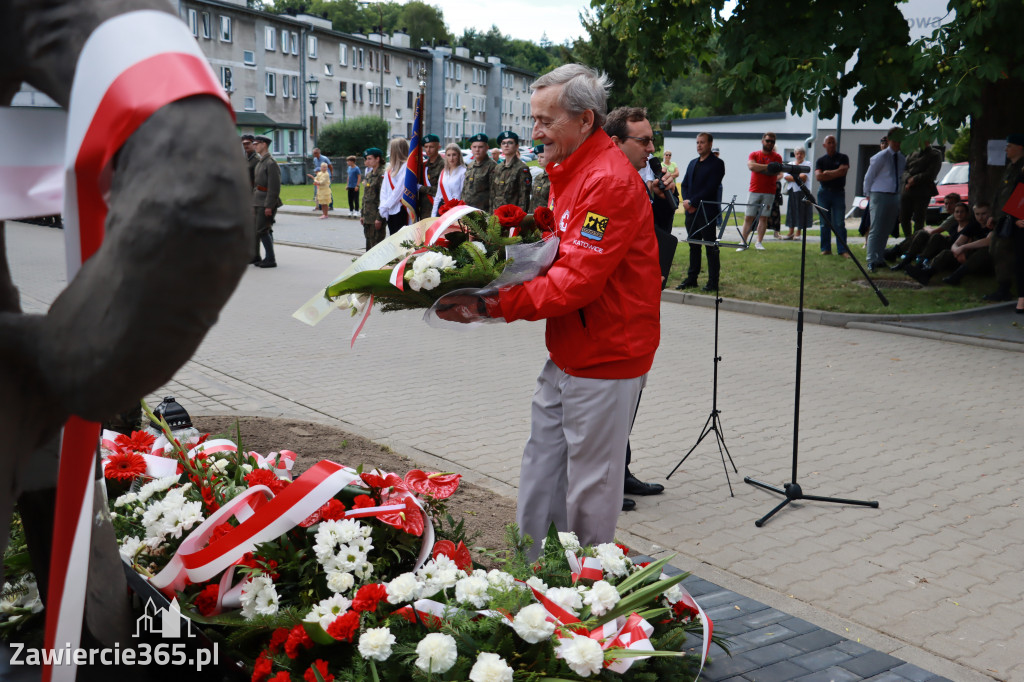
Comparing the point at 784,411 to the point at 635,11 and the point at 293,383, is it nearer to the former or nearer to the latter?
the point at 293,383

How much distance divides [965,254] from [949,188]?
12.4 metres

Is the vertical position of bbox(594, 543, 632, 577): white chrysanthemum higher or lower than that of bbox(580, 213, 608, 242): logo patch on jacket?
lower

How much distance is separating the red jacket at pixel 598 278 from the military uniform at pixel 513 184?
10536 millimetres

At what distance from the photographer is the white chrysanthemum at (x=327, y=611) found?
9.58ft

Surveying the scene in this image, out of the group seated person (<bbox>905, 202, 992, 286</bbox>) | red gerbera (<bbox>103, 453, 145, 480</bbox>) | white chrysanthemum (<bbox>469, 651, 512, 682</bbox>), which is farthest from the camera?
seated person (<bbox>905, 202, 992, 286</bbox>)

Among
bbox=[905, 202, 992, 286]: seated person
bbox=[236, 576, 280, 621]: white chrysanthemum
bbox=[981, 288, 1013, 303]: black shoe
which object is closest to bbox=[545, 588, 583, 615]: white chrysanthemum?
bbox=[236, 576, 280, 621]: white chrysanthemum

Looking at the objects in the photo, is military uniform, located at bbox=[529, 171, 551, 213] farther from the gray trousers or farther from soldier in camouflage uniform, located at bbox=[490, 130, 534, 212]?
the gray trousers

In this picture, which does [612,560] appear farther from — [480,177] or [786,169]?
[480,177]

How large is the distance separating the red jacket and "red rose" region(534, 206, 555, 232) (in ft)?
0.32

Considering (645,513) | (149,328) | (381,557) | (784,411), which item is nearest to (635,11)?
(784,411)

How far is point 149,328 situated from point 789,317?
454 inches

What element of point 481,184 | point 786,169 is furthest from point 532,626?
point 481,184

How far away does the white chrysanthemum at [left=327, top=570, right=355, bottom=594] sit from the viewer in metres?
3.08

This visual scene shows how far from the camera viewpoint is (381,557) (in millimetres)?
3395
